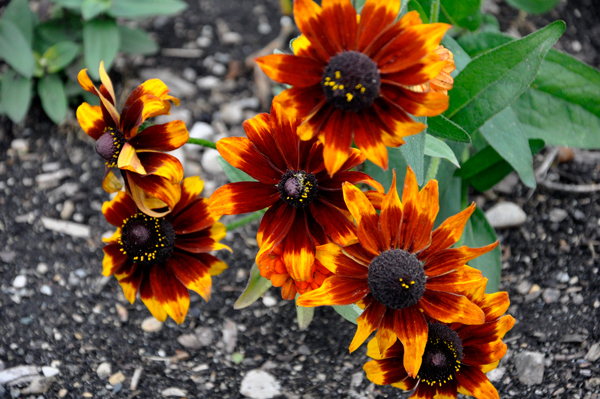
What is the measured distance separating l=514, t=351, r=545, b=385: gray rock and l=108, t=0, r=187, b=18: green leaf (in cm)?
166

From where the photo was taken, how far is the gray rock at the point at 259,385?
4.96ft

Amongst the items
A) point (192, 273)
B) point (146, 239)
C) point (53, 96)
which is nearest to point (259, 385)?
point (192, 273)

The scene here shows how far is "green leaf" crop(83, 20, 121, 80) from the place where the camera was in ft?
6.56

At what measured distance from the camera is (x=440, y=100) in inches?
36.4

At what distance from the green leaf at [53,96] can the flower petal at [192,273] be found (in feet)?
3.24

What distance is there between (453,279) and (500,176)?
2.45 feet

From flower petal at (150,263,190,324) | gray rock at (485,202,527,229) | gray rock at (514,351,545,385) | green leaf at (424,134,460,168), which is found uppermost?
green leaf at (424,134,460,168)

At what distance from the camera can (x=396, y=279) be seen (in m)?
1.02

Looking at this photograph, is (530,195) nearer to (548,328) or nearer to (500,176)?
(500,176)

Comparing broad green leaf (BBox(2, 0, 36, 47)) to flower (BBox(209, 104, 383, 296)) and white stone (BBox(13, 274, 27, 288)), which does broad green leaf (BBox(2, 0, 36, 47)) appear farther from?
flower (BBox(209, 104, 383, 296))

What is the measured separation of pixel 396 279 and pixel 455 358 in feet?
0.88

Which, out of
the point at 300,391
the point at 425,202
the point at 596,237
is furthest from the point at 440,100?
the point at 596,237

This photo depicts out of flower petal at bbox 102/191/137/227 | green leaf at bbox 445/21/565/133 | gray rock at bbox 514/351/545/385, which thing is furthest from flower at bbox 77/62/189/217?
gray rock at bbox 514/351/545/385

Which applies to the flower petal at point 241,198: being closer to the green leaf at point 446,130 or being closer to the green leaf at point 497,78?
the green leaf at point 446,130
